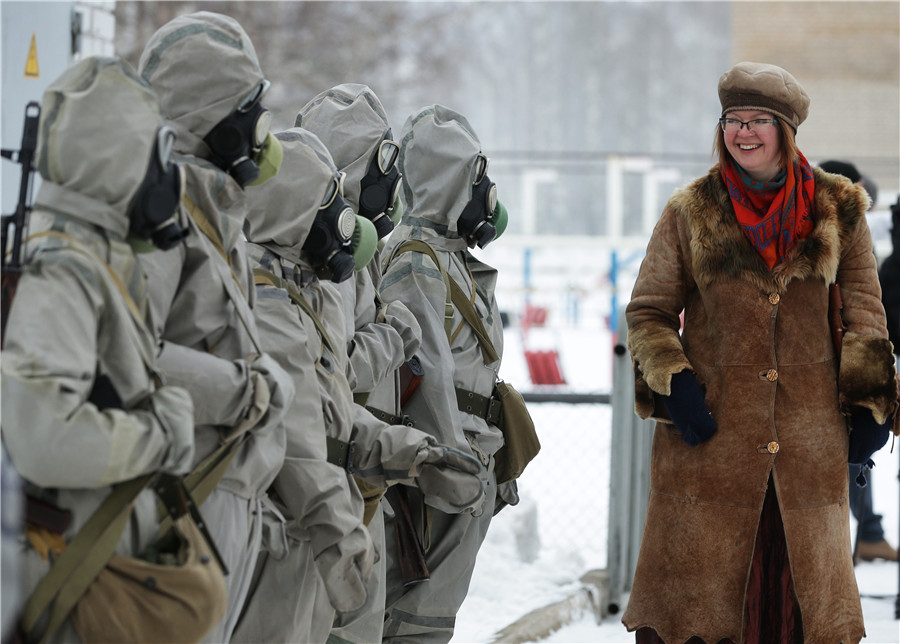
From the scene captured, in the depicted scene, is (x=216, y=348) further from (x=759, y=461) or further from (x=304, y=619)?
(x=759, y=461)

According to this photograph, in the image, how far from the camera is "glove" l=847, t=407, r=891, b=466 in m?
3.57

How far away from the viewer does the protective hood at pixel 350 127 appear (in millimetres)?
3588

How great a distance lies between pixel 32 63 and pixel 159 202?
351 centimetres

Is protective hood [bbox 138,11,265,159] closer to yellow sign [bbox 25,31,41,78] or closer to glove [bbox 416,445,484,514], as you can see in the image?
glove [bbox 416,445,484,514]

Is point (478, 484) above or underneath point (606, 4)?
underneath

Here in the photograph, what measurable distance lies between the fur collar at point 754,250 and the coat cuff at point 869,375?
226 millimetres

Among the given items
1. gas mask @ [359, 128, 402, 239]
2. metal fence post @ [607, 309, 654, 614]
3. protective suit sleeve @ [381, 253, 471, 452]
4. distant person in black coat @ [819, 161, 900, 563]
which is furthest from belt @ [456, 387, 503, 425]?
distant person in black coat @ [819, 161, 900, 563]

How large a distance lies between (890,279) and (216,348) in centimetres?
416

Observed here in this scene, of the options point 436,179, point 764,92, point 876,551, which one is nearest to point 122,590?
point 436,179

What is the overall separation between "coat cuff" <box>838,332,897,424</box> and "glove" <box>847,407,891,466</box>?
0.13 ft

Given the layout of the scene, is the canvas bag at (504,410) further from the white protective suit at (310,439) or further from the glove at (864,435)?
the glove at (864,435)

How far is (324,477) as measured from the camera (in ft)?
8.57

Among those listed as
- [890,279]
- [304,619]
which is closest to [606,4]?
[890,279]

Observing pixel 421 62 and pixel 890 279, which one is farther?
pixel 421 62
